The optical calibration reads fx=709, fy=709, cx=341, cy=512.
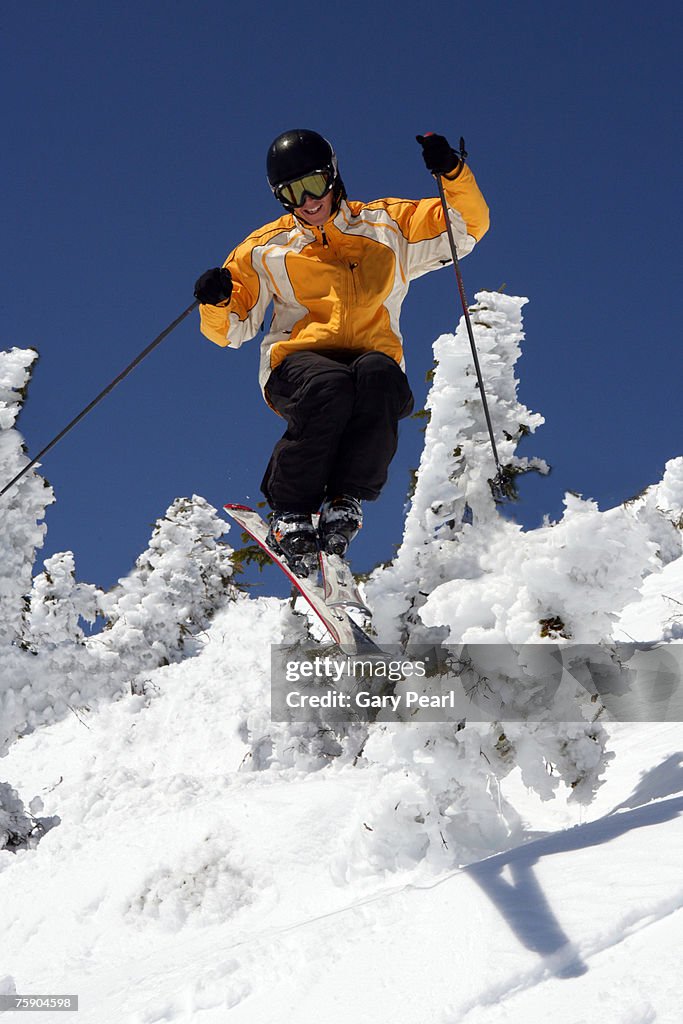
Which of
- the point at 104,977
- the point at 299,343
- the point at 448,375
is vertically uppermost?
the point at 448,375

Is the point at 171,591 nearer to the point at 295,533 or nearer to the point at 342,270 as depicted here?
the point at 295,533

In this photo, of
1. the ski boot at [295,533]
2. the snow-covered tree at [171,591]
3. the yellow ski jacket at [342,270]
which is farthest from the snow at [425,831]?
the snow-covered tree at [171,591]

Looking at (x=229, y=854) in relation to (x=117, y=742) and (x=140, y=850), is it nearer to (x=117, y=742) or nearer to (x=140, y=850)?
(x=140, y=850)

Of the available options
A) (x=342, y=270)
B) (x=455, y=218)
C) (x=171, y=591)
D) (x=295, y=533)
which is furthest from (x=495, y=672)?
(x=171, y=591)

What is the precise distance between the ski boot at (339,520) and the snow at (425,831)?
0.79m

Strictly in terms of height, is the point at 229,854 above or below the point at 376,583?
below

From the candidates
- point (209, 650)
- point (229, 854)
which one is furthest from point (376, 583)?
point (209, 650)

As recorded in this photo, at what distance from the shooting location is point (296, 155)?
15.0 feet

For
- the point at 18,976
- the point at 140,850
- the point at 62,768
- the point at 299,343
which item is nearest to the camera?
the point at 299,343

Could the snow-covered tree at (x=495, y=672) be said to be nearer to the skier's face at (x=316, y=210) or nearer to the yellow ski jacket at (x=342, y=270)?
the yellow ski jacket at (x=342, y=270)

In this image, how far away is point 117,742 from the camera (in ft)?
54.8

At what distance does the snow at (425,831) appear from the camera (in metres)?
3.06

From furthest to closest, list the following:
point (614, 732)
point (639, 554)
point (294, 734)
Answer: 1. point (294, 734)
2. point (614, 732)
3. point (639, 554)

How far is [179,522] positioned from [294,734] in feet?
46.6
